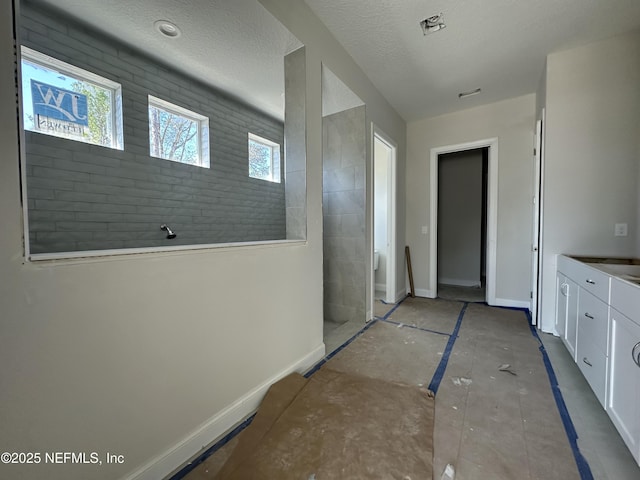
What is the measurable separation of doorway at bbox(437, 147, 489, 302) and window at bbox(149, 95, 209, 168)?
411 cm

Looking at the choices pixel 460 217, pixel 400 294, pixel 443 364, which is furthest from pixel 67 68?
pixel 460 217

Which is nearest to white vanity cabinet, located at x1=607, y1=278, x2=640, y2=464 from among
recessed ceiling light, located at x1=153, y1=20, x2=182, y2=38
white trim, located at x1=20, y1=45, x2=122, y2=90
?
recessed ceiling light, located at x1=153, y1=20, x2=182, y2=38

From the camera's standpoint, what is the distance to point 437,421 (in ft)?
4.96

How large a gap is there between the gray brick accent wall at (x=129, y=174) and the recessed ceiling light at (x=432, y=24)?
230 centimetres

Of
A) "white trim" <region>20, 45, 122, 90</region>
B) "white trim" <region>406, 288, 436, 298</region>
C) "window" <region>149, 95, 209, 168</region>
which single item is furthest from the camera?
"white trim" <region>406, 288, 436, 298</region>

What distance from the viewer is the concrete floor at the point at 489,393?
4.03ft

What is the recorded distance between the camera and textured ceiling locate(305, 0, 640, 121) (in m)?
1.98

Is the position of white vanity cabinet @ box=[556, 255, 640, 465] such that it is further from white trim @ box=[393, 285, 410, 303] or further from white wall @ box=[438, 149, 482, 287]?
white wall @ box=[438, 149, 482, 287]

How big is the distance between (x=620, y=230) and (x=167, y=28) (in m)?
4.27

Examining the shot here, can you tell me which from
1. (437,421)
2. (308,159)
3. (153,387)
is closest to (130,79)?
(308,159)

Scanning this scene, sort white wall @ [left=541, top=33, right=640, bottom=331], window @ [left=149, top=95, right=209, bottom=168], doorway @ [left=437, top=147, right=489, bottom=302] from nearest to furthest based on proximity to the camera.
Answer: white wall @ [left=541, top=33, right=640, bottom=331] → window @ [left=149, top=95, right=209, bottom=168] → doorway @ [left=437, top=147, right=489, bottom=302]

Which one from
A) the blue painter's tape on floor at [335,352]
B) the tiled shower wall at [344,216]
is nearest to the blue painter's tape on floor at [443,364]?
the blue painter's tape on floor at [335,352]

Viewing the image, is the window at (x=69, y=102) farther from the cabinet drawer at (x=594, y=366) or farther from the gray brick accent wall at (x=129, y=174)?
the cabinet drawer at (x=594, y=366)

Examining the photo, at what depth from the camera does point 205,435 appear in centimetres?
136
